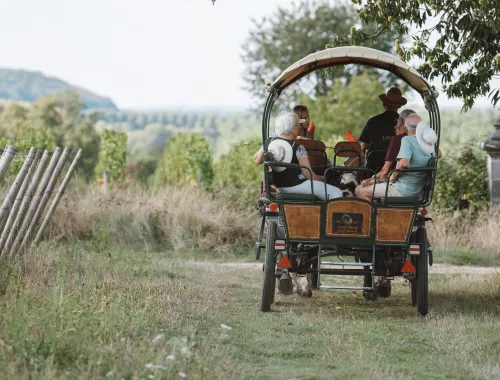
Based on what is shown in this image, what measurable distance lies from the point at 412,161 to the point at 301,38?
48613 mm

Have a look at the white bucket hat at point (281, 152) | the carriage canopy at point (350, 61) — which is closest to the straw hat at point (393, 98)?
the carriage canopy at point (350, 61)

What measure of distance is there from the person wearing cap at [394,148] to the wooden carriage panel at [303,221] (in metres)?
0.80

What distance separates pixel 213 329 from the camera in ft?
25.7

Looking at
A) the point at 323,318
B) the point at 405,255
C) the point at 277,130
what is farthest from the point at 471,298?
the point at 277,130

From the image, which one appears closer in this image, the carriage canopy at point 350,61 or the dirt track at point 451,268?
the carriage canopy at point 350,61

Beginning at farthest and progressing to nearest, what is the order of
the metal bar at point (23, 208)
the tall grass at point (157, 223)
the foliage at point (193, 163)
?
the foliage at point (193, 163), the tall grass at point (157, 223), the metal bar at point (23, 208)

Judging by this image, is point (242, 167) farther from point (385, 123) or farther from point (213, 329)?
point (213, 329)

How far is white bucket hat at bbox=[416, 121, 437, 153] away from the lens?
29.0ft

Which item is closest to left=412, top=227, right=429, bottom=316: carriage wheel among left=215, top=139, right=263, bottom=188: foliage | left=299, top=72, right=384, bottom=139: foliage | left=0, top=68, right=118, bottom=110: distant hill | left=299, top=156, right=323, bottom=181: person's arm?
left=299, top=156, right=323, bottom=181: person's arm

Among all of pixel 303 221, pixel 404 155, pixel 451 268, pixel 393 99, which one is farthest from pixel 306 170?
pixel 451 268

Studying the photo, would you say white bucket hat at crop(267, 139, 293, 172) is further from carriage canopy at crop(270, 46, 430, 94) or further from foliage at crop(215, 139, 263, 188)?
foliage at crop(215, 139, 263, 188)

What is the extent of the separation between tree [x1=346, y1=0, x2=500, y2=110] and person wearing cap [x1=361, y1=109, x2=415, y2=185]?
1021 millimetres

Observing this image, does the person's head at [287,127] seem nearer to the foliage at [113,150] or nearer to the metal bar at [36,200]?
the metal bar at [36,200]

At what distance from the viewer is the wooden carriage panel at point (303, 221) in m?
8.80
